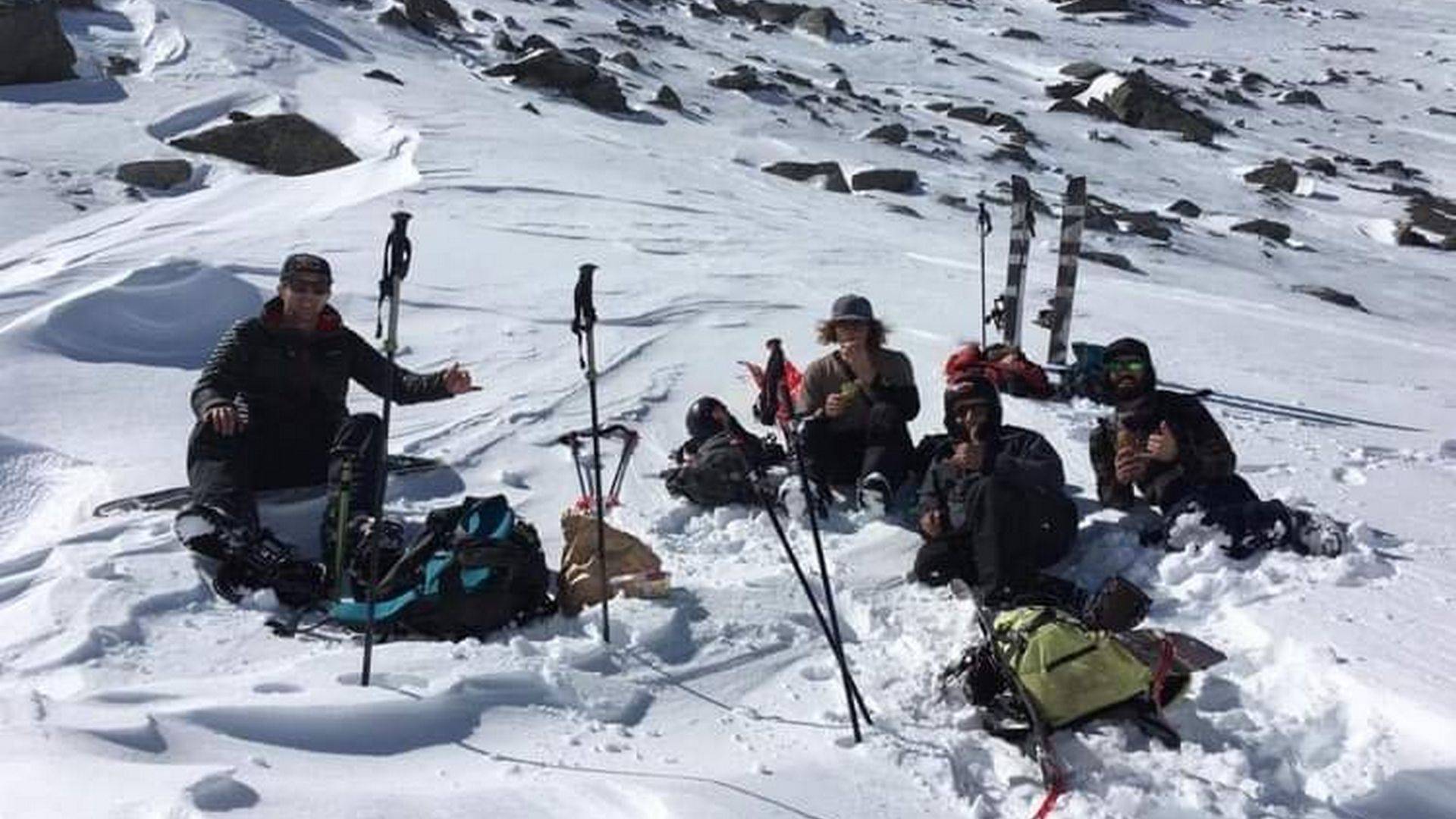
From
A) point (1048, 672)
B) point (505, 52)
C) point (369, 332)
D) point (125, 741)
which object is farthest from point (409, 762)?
point (505, 52)

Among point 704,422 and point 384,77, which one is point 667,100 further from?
point 704,422

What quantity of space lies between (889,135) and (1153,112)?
1223 centimetres

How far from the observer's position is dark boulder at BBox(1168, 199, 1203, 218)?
25.3 metres

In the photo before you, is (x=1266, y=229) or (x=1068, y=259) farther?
(x=1266, y=229)

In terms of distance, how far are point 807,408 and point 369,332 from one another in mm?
4393

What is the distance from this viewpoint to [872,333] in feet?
20.5

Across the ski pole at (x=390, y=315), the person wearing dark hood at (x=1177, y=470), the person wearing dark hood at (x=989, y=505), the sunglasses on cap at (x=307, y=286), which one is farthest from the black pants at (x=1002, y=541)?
the sunglasses on cap at (x=307, y=286)

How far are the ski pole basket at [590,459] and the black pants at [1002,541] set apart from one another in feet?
5.70


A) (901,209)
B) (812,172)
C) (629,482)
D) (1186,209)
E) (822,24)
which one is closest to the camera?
(629,482)

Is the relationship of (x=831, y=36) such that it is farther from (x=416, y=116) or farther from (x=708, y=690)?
(x=708, y=690)

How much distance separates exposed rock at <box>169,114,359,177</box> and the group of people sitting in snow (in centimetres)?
1240

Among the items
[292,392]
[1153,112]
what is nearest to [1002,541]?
[292,392]

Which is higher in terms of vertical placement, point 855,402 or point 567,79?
point 855,402

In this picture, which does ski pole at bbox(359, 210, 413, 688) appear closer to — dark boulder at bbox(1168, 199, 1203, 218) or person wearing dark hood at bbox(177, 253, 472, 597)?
person wearing dark hood at bbox(177, 253, 472, 597)
